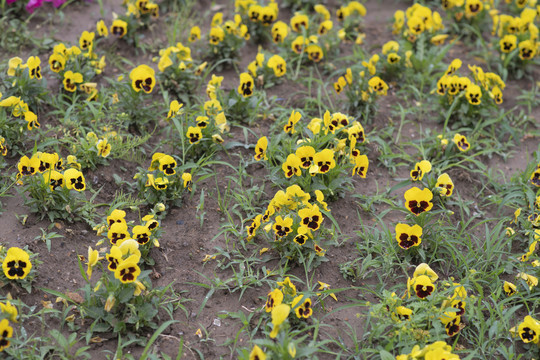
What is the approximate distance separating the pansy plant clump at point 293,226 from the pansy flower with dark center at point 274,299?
45 cm

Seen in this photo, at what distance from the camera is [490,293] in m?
3.82

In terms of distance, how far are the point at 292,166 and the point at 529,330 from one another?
177 cm

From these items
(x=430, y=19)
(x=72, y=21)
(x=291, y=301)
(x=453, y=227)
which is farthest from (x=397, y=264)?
(x=72, y=21)

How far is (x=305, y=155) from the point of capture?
4051 mm

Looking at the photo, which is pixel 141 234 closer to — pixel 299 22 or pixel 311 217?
pixel 311 217

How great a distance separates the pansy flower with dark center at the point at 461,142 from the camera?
4.68 metres

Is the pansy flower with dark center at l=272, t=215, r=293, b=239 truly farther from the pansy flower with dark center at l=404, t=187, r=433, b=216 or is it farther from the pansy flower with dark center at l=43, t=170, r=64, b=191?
the pansy flower with dark center at l=43, t=170, r=64, b=191

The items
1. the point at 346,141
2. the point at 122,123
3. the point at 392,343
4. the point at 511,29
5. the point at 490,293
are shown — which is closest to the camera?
the point at 392,343

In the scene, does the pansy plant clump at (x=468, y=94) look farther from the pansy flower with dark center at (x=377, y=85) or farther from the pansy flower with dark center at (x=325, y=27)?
the pansy flower with dark center at (x=325, y=27)

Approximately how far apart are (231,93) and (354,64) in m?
1.58

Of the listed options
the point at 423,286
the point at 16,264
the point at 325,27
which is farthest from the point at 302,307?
the point at 325,27

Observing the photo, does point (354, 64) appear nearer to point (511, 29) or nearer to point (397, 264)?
point (511, 29)

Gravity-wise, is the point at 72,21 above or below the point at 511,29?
above

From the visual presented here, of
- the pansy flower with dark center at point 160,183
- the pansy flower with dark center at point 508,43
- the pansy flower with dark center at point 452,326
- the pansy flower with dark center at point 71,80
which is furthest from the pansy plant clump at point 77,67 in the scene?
the pansy flower with dark center at point 508,43
